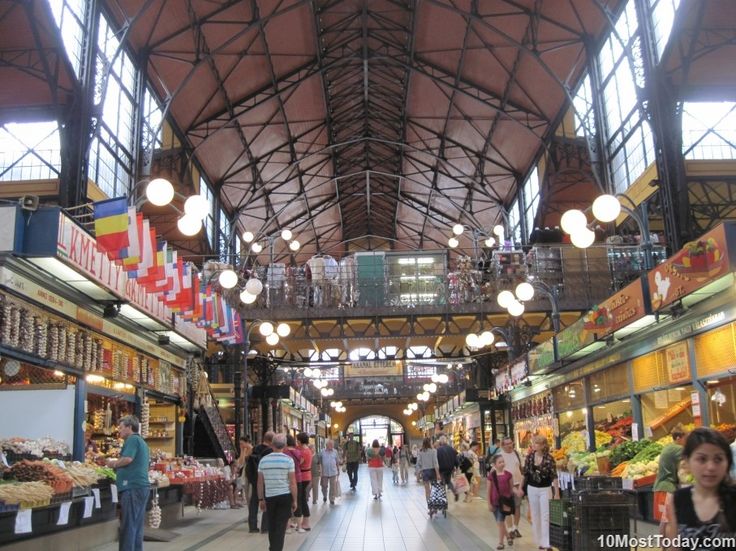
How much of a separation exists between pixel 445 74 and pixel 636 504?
758 inches

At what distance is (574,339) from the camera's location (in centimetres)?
1498

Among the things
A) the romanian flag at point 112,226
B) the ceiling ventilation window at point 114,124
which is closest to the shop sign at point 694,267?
the romanian flag at point 112,226

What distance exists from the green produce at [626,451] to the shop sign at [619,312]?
1.88 meters

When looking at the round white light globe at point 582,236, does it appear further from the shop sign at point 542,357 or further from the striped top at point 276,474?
the shop sign at point 542,357

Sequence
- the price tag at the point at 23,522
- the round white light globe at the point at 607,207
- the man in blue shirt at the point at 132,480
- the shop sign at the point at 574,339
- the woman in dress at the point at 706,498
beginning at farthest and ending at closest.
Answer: the shop sign at the point at 574,339, the round white light globe at the point at 607,207, the man in blue shirt at the point at 132,480, the price tag at the point at 23,522, the woman in dress at the point at 706,498

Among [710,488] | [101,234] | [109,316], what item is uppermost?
[101,234]

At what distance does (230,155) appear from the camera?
2864cm

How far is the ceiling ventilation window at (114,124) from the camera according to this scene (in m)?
18.1

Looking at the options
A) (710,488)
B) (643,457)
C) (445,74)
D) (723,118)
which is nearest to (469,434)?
(445,74)

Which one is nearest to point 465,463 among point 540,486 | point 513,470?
point 513,470

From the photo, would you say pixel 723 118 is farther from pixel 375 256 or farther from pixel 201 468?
pixel 201 468

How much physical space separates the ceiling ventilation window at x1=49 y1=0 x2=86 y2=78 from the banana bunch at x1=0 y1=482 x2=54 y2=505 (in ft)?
37.5

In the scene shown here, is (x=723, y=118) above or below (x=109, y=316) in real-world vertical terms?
above

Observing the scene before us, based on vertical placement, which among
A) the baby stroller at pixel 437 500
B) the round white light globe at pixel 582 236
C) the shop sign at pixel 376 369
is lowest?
the baby stroller at pixel 437 500
